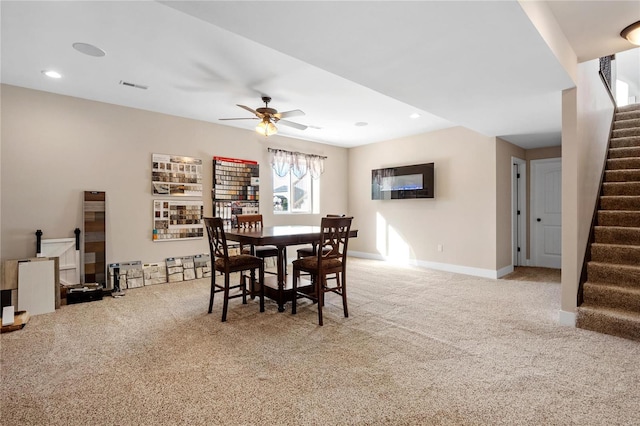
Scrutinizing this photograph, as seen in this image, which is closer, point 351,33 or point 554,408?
point 554,408

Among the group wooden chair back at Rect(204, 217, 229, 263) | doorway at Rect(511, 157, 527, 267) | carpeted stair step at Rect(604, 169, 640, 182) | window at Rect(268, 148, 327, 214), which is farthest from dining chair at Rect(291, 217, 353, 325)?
doorway at Rect(511, 157, 527, 267)

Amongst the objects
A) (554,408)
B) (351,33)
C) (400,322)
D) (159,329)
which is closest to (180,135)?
(159,329)

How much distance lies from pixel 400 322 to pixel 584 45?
3036 mm

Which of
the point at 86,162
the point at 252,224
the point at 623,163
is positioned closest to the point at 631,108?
the point at 623,163

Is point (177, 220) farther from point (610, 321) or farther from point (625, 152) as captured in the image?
point (625, 152)

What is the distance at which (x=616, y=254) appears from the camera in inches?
129

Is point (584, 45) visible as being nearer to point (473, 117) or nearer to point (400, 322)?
point (473, 117)

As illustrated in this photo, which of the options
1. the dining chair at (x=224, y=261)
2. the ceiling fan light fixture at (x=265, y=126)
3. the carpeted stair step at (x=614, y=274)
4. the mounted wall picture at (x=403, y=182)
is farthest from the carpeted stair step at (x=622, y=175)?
the dining chair at (x=224, y=261)

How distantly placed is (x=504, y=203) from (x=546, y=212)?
122 cm

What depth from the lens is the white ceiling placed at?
1.95 meters

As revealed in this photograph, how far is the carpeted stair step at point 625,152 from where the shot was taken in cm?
423

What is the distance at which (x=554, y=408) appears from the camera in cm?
175

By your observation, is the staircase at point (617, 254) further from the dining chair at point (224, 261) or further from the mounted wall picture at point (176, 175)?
the mounted wall picture at point (176, 175)

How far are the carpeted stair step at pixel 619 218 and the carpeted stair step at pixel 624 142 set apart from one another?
4.85 ft
